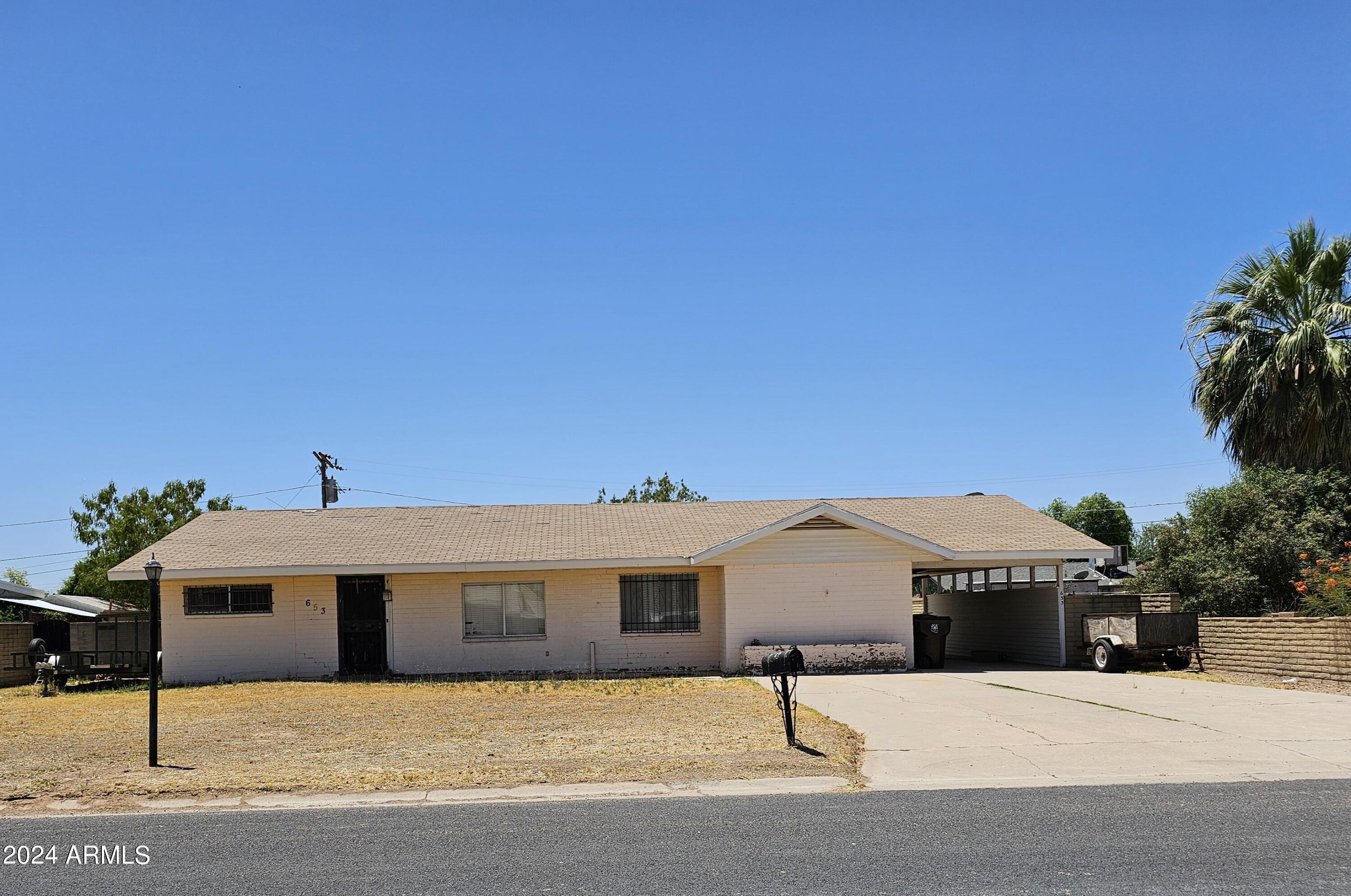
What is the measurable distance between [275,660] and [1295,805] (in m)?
19.2

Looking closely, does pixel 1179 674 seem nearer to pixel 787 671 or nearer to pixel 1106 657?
pixel 1106 657

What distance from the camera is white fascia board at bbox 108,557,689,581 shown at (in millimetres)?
22203

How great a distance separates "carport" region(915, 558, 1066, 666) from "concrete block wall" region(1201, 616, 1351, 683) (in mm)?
3493

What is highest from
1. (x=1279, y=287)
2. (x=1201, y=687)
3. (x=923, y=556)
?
(x=1279, y=287)

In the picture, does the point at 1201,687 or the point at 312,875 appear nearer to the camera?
the point at 312,875

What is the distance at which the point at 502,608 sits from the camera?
77.5 ft

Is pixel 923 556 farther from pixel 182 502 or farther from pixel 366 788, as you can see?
pixel 182 502

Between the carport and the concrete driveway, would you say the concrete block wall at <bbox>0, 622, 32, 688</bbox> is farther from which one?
the carport

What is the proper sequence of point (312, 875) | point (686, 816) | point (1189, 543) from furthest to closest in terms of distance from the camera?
1. point (1189, 543)
2. point (686, 816)
3. point (312, 875)

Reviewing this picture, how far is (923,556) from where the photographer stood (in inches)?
914

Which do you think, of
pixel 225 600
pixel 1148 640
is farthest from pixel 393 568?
pixel 1148 640

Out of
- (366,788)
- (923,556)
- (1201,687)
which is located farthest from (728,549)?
(366,788)

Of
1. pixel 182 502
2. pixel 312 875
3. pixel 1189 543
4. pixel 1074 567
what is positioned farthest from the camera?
pixel 1074 567

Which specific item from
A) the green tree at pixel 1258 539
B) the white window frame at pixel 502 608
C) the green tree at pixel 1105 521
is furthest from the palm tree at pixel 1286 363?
the green tree at pixel 1105 521
